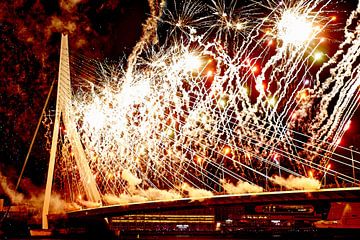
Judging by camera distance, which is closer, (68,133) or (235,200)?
(235,200)

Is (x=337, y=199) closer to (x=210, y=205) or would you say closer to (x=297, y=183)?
(x=297, y=183)

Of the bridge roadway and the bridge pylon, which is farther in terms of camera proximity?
the bridge pylon

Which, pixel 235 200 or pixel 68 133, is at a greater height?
pixel 68 133

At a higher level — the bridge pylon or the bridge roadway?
the bridge pylon

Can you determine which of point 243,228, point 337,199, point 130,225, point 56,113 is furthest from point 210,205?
point 130,225
